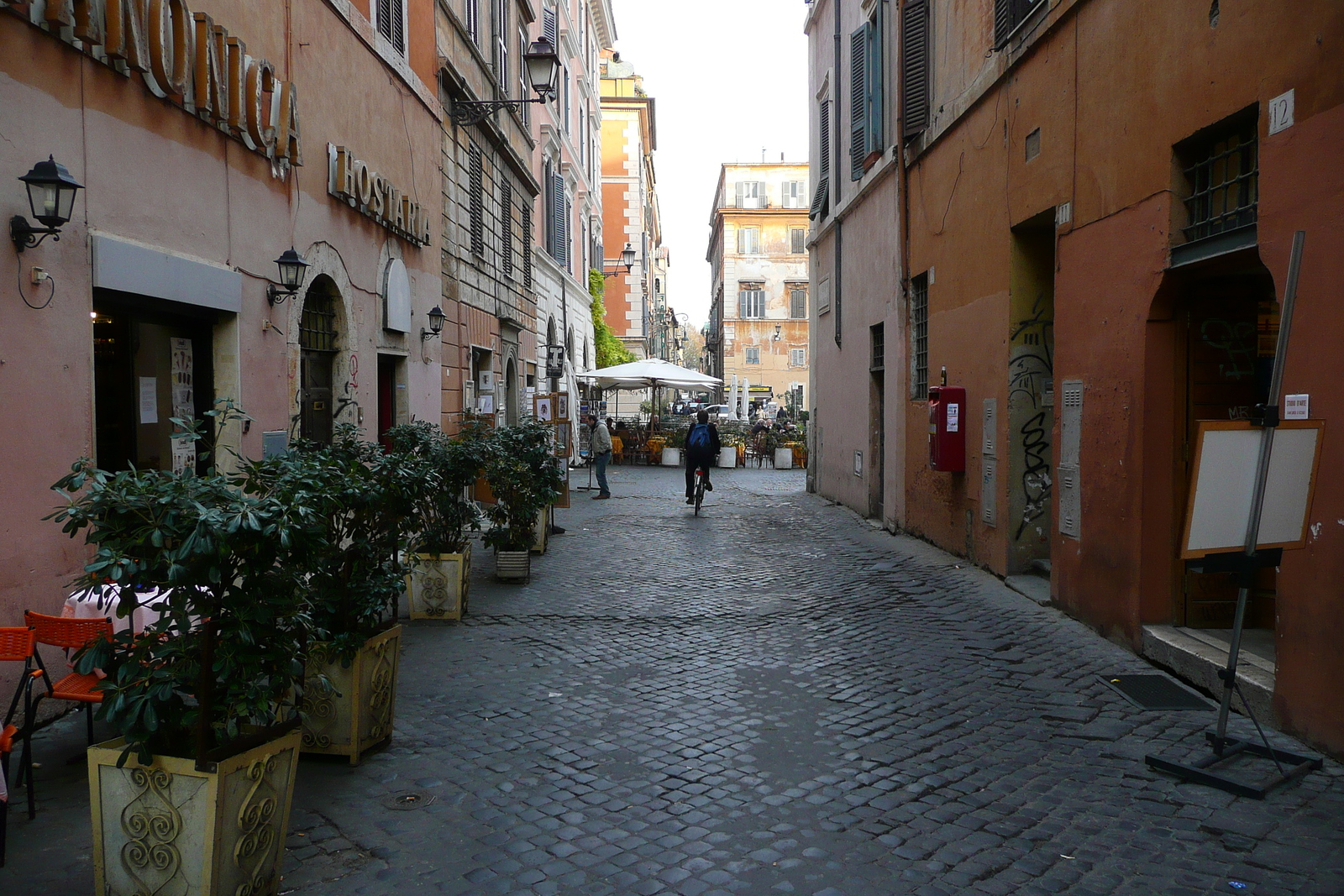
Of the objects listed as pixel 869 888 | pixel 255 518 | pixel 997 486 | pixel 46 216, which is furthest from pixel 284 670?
pixel 997 486

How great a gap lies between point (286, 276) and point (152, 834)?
5.92 metres

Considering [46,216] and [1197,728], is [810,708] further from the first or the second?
[46,216]

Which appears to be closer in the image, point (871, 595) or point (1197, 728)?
point (1197, 728)

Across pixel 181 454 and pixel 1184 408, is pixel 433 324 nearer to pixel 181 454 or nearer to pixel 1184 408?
pixel 181 454

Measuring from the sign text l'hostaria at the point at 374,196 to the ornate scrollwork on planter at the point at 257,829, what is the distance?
7.38 m

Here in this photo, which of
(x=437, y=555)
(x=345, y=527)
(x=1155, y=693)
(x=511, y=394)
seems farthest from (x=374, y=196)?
(x=1155, y=693)

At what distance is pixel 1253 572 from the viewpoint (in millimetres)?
4055

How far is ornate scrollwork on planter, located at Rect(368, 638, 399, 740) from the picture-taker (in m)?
4.37

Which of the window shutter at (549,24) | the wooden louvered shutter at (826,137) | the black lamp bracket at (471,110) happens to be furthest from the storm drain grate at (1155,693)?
the window shutter at (549,24)

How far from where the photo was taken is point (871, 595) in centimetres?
827

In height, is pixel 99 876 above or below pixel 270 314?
below

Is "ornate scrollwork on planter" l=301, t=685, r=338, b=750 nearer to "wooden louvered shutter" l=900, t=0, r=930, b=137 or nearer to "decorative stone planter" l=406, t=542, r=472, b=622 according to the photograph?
"decorative stone planter" l=406, t=542, r=472, b=622

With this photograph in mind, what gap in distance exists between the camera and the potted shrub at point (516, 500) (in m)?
8.74

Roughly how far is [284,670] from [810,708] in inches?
117
